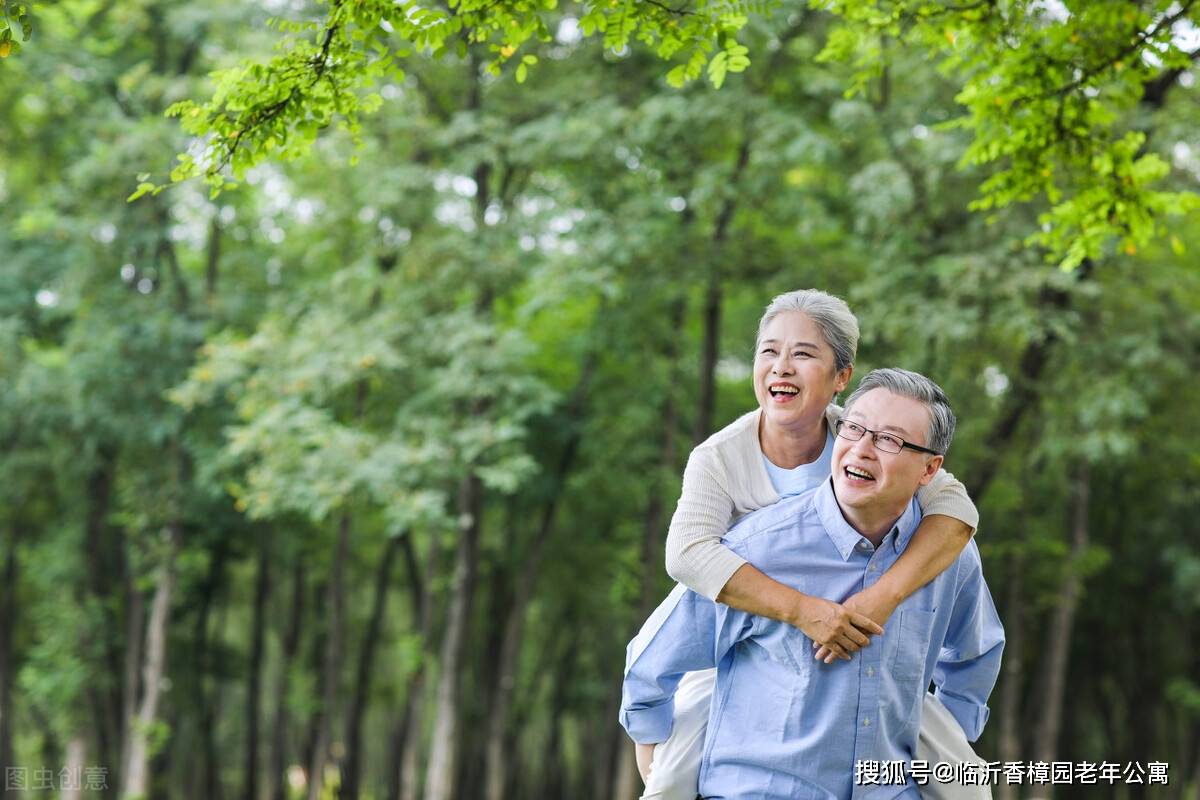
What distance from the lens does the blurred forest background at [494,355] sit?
13.7 meters

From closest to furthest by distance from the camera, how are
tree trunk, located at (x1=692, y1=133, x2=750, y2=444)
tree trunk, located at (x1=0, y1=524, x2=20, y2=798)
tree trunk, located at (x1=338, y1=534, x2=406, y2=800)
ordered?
tree trunk, located at (x1=692, y1=133, x2=750, y2=444)
tree trunk, located at (x1=0, y1=524, x2=20, y2=798)
tree trunk, located at (x1=338, y1=534, x2=406, y2=800)

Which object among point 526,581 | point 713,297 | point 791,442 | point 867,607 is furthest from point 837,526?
point 526,581

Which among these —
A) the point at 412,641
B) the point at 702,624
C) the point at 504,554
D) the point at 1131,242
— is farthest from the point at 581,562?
the point at 702,624

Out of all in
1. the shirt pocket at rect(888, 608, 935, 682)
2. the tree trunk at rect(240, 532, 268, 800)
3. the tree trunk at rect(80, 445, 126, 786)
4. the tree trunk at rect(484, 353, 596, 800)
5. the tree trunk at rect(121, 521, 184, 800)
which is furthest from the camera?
the tree trunk at rect(240, 532, 268, 800)

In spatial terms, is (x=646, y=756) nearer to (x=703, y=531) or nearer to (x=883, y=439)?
(x=703, y=531)

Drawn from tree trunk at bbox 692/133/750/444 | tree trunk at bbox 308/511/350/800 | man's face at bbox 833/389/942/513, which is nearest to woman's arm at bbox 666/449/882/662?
man's face at bbox 833/389/942/513

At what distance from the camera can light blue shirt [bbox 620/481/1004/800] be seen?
3.16 meters

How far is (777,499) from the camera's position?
143 inches

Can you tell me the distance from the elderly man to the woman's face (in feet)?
1.13

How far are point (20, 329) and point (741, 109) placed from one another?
10.8 m

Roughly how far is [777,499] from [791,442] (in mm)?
180

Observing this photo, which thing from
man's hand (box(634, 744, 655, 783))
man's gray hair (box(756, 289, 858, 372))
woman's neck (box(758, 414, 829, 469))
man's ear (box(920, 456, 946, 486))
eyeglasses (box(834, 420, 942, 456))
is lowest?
man's hand (box(634, 744, 655, 783))

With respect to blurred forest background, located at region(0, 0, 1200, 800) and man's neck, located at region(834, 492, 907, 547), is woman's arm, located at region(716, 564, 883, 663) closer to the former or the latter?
man's neck, located at region(834, 492, 907, 547)

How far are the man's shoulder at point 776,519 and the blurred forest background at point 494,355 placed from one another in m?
6.49
